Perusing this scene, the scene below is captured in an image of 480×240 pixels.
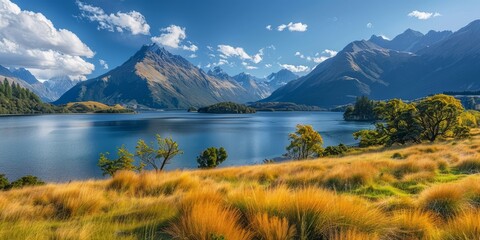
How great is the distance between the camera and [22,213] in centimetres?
614

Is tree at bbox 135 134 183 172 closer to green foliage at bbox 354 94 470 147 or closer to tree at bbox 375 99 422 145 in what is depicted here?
tree at bbox 375 99 422 145

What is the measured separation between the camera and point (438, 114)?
4053 cm

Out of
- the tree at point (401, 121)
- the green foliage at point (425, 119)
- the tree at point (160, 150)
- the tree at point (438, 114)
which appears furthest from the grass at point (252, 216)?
the tree at point (401, 121)

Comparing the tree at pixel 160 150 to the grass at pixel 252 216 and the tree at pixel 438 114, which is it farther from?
the tree at pixel 438 114

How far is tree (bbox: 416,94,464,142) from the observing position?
125 ft

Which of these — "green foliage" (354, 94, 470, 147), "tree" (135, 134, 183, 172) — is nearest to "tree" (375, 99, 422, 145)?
"green foliage" (354, 94, 470, 147)

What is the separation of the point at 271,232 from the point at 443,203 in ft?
16.8

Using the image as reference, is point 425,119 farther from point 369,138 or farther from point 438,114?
point 369,138

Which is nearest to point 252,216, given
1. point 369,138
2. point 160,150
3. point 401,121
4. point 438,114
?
point 160,150

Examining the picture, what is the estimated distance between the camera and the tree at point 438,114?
125 ft

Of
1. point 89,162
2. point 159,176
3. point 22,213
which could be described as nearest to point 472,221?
point 22,213

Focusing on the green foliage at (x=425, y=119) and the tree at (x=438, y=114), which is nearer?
the tree at (x=438, y=114)

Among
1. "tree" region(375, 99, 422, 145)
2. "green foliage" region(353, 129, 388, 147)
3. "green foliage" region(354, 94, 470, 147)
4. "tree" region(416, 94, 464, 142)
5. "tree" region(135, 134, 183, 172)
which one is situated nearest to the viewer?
"tree" region(416, 94, 464, 142)

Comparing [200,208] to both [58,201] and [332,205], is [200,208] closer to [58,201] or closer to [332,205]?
[332,205]
